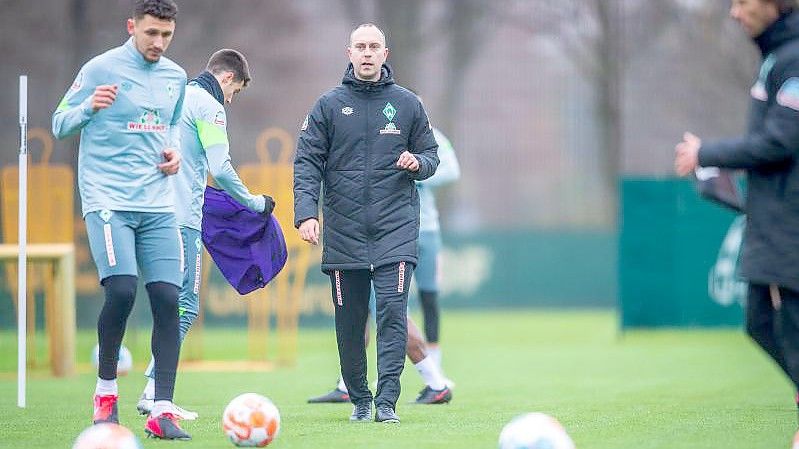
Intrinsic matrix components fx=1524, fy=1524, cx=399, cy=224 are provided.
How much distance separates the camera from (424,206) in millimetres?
10906

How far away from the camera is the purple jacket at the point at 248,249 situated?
371 inches

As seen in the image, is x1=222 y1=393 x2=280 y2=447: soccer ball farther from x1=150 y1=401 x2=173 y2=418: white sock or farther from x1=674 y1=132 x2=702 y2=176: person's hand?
x1=674 y1=132 x2=702 y2=176: person's hand

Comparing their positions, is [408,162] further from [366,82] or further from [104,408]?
[104,408]

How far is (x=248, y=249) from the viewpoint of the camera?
9.43m

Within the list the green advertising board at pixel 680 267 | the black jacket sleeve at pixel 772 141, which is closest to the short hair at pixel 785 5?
the black jacket sleeve at pixel 772 141

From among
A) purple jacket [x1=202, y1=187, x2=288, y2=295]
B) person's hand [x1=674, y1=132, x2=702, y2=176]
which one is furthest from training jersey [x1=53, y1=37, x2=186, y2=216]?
person's hand [x1=674, y1=132, x2=702, y2=176]

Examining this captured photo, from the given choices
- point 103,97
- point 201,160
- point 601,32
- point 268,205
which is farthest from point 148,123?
point 601,32

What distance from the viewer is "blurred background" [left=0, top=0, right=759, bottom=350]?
59.1 feet

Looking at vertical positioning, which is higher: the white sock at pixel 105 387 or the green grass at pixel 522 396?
the white sock at pixel 105 387

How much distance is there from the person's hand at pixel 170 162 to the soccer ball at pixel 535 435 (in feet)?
7.84

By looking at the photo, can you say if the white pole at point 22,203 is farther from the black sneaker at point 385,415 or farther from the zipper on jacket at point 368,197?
the black sneaker at point 385,415

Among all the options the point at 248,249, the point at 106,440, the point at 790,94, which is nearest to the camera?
the point at 106,440

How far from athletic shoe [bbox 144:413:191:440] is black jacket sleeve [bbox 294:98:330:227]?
1.39 metres

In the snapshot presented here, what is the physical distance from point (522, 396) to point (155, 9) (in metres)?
4.19
